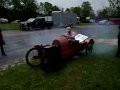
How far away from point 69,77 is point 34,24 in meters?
34.2

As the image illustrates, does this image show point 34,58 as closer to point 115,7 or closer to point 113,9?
point 115,7

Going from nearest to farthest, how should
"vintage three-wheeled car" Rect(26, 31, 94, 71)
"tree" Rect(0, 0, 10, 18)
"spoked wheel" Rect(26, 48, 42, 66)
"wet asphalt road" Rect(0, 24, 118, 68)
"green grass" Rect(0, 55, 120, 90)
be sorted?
"green grass" Rect(0, 55, 120, 90) < "vintage three-wheeled car" Rect(26, 31, 94, 71) < "spoked wheel" Rect(26, 48, 42, 66) < "wet asphalt road" Rect(0, 24, 118, 68) < "tree" Rect(0, 0, 10, 18)

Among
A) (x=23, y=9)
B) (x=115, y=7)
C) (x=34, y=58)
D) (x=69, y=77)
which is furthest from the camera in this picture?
(x=23, y=9)

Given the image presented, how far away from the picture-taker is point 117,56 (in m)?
12.1

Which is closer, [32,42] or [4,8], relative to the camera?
[32,42]

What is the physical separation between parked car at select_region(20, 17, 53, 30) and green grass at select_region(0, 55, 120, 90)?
30.8m

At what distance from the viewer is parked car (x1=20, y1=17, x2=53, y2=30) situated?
135ft

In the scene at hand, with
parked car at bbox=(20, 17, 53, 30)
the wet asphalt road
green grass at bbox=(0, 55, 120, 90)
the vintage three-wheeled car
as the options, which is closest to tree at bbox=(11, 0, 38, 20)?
parked car at bbox=(20, 17, 53, 30)

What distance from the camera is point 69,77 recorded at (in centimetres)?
873

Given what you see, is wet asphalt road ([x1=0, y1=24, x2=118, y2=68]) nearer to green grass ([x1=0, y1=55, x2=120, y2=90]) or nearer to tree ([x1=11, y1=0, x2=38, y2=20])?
green grass ([x1=0, y1=55, x2=120, y2=90])

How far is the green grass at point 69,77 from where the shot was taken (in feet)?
25.5

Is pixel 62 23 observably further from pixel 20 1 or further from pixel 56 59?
pixel 20 1

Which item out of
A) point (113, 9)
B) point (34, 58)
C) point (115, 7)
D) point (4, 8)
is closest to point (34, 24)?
point (113, 9)

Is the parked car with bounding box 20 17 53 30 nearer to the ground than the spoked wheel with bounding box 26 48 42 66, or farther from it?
nearer to the ground
